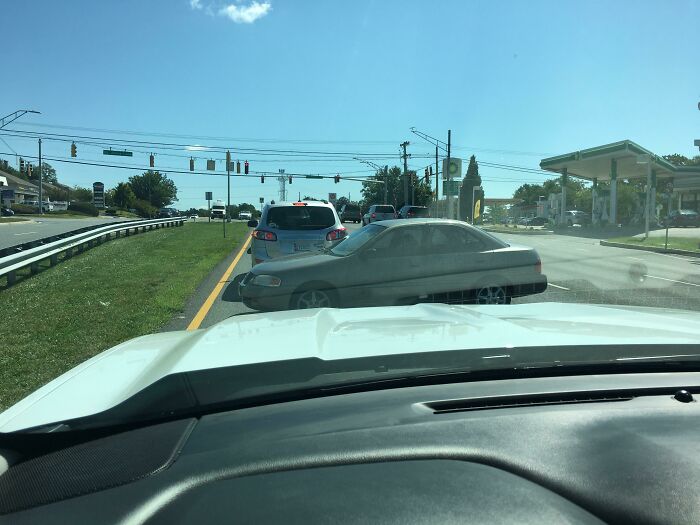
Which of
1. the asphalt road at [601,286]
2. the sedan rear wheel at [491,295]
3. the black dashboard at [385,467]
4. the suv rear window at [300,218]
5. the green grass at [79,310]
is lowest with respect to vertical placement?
the green grass at [79,310]

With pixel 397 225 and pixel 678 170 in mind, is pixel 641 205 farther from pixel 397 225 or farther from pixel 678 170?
pixel 397 225

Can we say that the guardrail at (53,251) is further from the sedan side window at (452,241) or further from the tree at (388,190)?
the tree at (388,190)

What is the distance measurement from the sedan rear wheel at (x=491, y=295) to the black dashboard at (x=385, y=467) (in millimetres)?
5927

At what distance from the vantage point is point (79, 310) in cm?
873

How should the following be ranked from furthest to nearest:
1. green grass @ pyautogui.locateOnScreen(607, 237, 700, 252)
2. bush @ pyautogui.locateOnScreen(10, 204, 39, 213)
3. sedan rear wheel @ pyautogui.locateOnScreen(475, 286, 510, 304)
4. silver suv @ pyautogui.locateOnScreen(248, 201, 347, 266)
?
bush @ pyautogui.locateOnScreen(10, 204, 39, 213), green grass @ pyautogui.locateOnScreen(607, 237, 700, 252), silver suv @ pyautogui.locateOnScreen(248, 201, 347, 266), sedan rear wheel @ pyautogui.locateOnScreen(475, 286, 510, 304)

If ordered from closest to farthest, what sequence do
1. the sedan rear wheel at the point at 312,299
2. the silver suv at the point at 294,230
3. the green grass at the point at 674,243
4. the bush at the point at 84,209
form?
the sedan rear wheel at the point at 312,299 < the silver suv at the point at 294,230 < the green grass at the point at 674,243 < the bush at the point at 84,209

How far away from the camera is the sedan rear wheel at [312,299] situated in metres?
7.30

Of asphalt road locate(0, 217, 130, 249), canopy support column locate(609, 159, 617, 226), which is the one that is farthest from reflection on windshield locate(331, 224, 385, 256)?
canopy support column locate(609, 159, 617, 226)

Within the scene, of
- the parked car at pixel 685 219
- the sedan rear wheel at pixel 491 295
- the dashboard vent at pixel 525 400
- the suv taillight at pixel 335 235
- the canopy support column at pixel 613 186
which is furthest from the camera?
the parked car at pixel 685 219

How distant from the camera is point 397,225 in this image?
26.5 feet

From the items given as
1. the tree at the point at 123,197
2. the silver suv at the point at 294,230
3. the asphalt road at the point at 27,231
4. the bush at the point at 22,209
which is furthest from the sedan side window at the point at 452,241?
the tree at the point at 123,197

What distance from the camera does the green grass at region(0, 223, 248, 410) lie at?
5754 mm

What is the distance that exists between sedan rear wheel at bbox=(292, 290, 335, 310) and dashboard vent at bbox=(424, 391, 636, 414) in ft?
17.4

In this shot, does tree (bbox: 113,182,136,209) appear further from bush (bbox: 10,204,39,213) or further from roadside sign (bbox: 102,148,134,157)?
roadside sign (bbox: 102,148,134,157)
